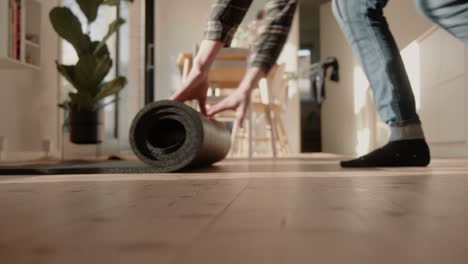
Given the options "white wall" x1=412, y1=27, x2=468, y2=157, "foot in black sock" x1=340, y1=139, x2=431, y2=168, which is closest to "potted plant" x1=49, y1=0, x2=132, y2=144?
"foot in black sock" x1=340, y1=139, x2=431, y2=168

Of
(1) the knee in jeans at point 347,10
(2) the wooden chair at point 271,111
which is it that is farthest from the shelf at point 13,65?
(1) the knee in jeans at point 347,10

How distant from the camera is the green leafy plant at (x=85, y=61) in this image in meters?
2.65

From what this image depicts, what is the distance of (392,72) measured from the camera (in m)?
1.38

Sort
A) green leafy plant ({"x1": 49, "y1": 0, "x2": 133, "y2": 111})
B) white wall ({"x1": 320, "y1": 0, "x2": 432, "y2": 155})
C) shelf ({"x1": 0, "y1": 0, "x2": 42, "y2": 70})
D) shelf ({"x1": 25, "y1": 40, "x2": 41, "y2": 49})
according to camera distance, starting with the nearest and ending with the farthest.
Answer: shelf ({"x1": 0, "y1": 0, "x2": 42, "y2": 70}), green leafy plant ({"x1": 49, "y1": 0, "x2": 133, "y2": 111}), shelf ({"x1": 25, "y1": 40, "x2": 41, "y2": 49}), white wall ({"x1": 320, "y1": 0, "x2": 432, "y2": 155})

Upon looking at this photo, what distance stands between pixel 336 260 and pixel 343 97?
6.29 metres

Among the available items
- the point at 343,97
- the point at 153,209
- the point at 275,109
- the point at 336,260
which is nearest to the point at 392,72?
the point at 153,209

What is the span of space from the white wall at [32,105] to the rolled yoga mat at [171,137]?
179 cm

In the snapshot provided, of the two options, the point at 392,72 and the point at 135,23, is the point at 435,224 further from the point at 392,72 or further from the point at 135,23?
the point at 135,23

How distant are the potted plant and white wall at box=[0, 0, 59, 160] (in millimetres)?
390

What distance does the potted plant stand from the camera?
2668 millimetres

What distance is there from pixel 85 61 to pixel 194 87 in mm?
1492

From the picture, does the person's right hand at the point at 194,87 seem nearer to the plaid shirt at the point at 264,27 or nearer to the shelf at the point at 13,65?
the plaid shirt at the point at 264,27

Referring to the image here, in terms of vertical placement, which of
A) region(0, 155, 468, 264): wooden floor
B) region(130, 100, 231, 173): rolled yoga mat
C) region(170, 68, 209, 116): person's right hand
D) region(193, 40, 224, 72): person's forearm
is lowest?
region(0, 155, 468, 264): wooden floor

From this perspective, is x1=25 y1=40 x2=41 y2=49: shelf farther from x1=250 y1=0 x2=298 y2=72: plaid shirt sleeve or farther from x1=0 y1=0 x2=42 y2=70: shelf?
x1=250 y1=0 x2=298 y2=72: plaid shirt sleeve
